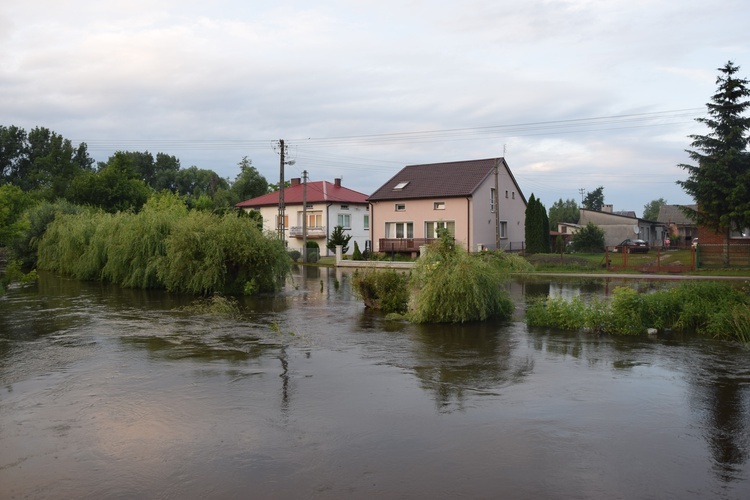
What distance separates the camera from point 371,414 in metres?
8.44

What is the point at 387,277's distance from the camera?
1877cm

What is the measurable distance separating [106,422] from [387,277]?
11.5 meters

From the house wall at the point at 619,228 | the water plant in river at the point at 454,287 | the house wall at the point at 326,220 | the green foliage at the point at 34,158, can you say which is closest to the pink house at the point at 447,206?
the house wall at the point at 326,220

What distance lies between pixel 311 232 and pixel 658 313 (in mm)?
40919

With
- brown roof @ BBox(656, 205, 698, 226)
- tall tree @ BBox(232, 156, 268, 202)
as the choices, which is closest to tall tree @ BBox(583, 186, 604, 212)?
brown roof @ BBox(656, 205, 698, 226)

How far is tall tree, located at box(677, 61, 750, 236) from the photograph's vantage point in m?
30.7

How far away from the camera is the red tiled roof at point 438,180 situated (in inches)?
1785

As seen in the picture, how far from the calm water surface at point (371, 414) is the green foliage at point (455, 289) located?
0.80 meters

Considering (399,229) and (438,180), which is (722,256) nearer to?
(438,180)

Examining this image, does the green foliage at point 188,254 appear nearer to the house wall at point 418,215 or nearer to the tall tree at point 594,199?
the house wall at point 418,215

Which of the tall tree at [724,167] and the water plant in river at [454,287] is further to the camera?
the tall tree at [724,167]

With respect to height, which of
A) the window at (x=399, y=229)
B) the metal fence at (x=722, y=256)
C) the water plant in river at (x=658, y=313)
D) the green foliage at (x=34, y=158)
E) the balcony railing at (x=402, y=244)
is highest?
the green foliage at (x=34, y=158)

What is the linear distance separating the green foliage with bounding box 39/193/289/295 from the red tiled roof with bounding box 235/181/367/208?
81.4ft

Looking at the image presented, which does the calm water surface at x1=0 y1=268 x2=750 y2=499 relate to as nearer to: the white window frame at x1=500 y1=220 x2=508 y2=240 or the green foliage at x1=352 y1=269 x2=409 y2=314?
the green foliage at x1=352 y1=269 x2=409 y2=314
